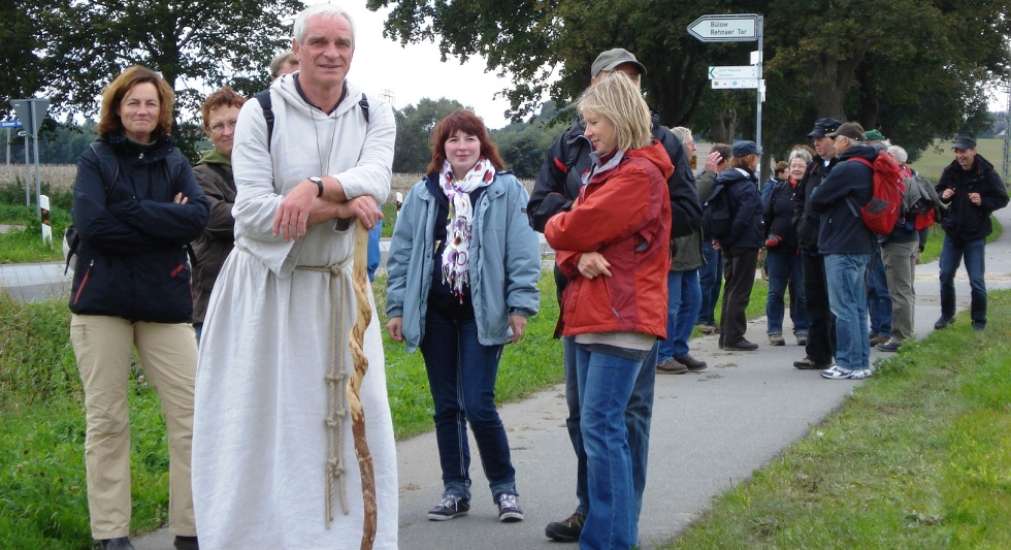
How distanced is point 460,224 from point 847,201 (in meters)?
5.21

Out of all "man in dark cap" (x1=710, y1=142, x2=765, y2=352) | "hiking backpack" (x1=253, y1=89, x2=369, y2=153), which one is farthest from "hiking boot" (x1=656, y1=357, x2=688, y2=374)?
"hiking backpack" (x1=253, y1=89, x2=369, y2=153)

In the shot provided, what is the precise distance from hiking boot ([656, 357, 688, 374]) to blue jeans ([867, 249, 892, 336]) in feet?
9.18

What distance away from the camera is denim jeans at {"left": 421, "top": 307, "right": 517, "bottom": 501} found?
6.00 m

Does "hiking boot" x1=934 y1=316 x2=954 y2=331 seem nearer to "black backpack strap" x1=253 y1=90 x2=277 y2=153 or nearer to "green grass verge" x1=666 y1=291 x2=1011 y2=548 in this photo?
"green grass verge" x1=666 y1=291 x2=1011 y2=548

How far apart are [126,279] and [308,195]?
151 centimetres

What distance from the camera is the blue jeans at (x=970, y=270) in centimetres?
1326

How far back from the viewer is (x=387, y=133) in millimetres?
4613

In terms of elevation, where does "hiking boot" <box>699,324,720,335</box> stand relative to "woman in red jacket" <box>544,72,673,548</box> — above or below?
below

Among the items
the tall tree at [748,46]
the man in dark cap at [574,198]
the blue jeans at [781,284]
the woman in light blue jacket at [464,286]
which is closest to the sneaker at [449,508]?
the woman in light blue jacket at [464,286]

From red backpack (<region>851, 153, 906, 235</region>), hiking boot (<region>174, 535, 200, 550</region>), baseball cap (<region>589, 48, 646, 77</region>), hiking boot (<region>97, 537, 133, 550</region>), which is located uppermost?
baseball cap (<region>589, 48, 646, 77</region>)

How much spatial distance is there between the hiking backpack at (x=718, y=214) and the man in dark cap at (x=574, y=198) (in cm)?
669

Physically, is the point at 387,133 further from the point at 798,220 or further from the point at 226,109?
the point at 798,220

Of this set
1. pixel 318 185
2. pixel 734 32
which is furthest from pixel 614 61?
pixel 734 32

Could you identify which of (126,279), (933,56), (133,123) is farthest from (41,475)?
(933,56)
